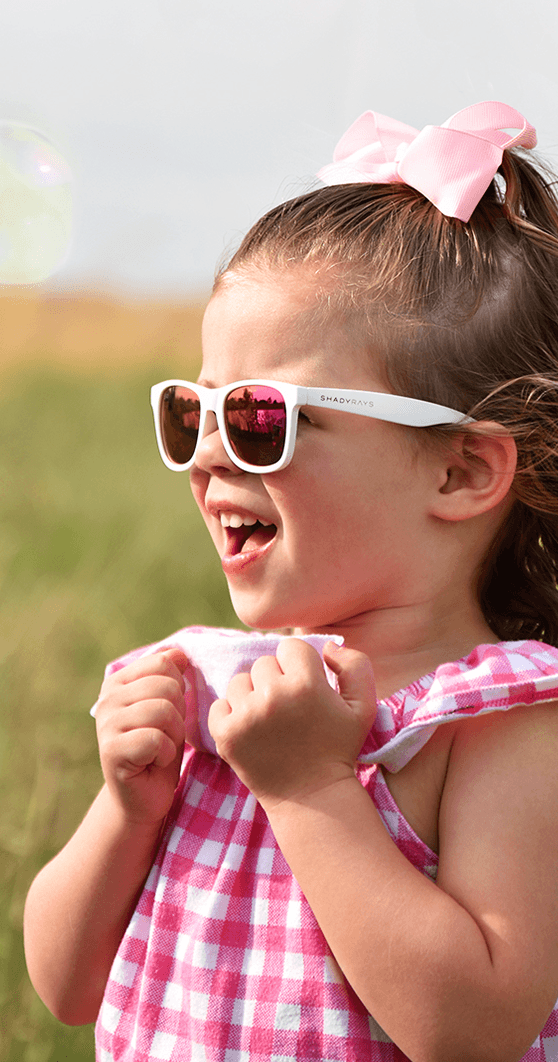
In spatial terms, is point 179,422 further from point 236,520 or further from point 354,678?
point 354,678

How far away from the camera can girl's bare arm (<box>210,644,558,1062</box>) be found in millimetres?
1024

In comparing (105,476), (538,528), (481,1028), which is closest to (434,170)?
(538,528)

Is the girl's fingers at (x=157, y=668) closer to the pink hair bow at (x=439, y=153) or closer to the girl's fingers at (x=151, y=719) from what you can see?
the girl's fingers at (x=151, y=719)

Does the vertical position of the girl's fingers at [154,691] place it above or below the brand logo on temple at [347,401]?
below

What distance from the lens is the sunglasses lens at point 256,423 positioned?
49.4 inches

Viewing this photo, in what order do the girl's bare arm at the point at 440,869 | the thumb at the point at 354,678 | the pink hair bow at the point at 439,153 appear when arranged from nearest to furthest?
the girl's bare arm at the point at 440,869 → the thumb at the point at 354,678 → the pink hair bow at the point at 439,153

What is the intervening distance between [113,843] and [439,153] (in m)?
1.10

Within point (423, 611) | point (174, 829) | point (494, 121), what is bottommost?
point (174, 829)

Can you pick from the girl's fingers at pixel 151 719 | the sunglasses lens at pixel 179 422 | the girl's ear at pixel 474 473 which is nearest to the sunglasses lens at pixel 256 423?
the sunglasses lens at pixel 179 422

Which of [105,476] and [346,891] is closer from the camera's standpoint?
[346,891]

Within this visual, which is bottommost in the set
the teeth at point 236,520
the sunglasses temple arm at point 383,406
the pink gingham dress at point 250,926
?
the pink gingham dress at point 250,926

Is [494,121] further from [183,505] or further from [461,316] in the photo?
[183,505]

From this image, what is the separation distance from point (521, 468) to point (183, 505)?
2.21 metres

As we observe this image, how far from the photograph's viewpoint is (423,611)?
1.35 metres
